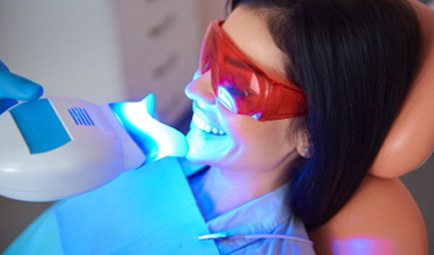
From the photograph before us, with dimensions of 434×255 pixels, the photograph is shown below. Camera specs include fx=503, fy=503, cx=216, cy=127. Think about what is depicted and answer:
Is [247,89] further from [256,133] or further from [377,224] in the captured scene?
[377,224]

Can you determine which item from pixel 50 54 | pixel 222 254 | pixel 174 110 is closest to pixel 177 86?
pixel 174 110

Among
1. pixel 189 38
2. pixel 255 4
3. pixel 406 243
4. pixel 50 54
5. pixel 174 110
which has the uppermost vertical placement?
pixel 255 4

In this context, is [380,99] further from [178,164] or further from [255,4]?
[178,164]

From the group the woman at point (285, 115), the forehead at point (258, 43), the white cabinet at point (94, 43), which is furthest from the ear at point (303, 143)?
the white cabinet at point (94, 43)

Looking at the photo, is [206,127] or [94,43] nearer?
[206,127]

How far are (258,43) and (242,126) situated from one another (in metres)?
0.14

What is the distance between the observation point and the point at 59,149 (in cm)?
68

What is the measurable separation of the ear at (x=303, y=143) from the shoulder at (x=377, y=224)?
169 millimetres

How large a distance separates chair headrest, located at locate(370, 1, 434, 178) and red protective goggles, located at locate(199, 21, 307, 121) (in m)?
0.17

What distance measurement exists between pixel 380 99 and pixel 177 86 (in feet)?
2.80

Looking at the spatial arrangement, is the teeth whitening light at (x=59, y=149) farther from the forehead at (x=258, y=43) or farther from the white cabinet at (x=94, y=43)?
the white cabinet at (x=94, y=43)

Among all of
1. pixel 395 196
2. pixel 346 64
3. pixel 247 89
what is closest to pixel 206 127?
pixel 247 89

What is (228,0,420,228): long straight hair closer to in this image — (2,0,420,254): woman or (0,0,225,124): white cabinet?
(2,0,420,254): woman

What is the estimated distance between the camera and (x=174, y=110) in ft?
5.10
